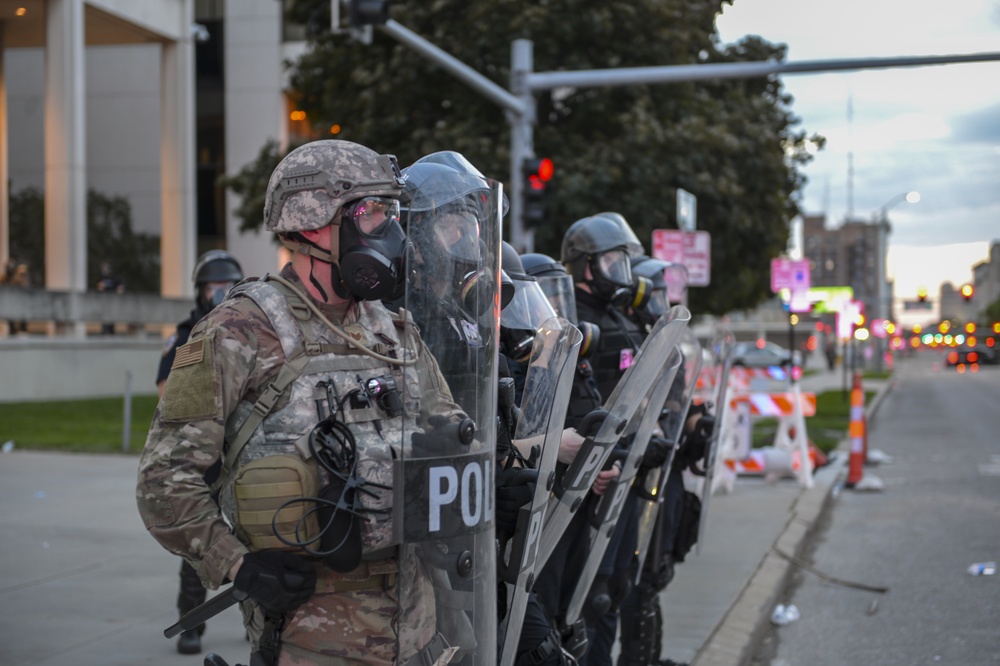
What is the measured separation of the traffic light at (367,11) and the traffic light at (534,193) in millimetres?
3243

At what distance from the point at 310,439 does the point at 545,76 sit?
11.4 metres

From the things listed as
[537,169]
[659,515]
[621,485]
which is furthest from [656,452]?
[537,169]

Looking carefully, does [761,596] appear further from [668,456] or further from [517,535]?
[517,535]

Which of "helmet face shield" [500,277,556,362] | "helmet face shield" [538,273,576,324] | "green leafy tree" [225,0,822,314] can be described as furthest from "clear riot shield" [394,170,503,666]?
"green leafy tree" [225,0,822,314]

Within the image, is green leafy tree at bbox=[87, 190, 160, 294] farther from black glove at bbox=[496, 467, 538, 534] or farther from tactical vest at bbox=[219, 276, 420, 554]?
tactical vest at bbox=[219, 276, 420, 554]

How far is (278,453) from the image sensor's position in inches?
97.7

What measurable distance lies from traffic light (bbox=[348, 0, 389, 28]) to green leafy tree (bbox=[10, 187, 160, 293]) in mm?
25864

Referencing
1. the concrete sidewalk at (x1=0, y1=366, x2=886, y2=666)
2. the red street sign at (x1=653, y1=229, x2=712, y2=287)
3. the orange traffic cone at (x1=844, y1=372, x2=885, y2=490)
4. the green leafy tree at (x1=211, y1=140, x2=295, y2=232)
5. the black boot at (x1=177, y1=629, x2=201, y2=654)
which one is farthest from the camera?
the green leafy tree at (x1=211, y1=140, x2=295, y2=232)

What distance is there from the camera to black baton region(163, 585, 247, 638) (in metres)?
2.45

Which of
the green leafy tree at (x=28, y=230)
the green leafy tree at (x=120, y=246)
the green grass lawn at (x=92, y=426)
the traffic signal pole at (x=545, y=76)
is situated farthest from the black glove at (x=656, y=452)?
the green leafy tree at (x=120, y=246)

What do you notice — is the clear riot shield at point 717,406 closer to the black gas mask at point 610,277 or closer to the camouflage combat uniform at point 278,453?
the black gas mask at point 610,277

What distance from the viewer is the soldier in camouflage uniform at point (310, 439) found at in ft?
7.98

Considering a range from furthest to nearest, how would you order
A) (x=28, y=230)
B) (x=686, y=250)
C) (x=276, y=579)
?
(x=28, y=230)
(x=686, y=250)
(x=276, y=579)

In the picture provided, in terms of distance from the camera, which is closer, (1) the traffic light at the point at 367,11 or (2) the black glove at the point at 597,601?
(2) the black glove at the point at 597,601
